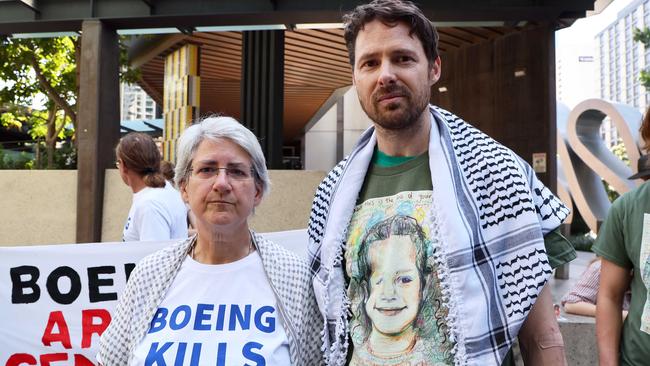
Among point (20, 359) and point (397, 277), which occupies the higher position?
point (397, 277)

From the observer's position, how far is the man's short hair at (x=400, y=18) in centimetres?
188

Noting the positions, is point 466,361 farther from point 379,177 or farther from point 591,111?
point 591,111

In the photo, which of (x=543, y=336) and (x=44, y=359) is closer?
(x=543, y=336)

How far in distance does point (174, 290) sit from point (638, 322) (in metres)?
1.78

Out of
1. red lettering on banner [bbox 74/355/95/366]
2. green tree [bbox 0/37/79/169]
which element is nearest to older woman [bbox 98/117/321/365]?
red lettering on banner [bbox 74/355/95/366]

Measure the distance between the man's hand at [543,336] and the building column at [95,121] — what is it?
8.06m

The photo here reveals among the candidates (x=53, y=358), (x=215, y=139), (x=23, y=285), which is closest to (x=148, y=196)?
(x=23, y=285)

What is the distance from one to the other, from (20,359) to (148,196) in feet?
4.49

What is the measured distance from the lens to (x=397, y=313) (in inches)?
69.4

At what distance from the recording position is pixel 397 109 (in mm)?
1833

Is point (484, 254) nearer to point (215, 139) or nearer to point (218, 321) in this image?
point (218, 321)

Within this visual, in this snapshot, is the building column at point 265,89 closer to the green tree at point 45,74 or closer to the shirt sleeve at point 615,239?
the green tree at point 45,74

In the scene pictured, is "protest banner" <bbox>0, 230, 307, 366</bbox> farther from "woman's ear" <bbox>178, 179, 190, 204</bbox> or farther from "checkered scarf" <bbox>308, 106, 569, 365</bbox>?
"checkered scarf" <bbox>308, 106, 569, 365</bbox>

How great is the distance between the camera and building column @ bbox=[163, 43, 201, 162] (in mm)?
14930
